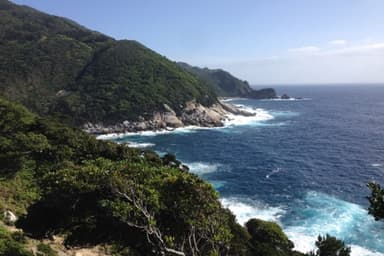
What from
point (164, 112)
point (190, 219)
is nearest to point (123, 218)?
point (190, 219)

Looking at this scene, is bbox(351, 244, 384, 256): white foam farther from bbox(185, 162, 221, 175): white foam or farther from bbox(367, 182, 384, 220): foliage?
bbox(185, 162, 221, 175): white foam

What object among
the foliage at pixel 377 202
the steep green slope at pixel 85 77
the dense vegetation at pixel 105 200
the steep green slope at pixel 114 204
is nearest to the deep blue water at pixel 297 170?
the dense vegetation at pixel 105 200

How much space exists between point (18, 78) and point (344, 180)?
127m

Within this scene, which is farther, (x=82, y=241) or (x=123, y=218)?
(x=82, y=241)

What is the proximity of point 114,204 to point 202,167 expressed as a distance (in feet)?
175

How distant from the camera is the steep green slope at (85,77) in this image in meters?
118

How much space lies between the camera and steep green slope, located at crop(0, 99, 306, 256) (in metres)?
16.5

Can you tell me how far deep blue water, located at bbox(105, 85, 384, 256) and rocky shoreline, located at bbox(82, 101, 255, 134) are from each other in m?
8.30

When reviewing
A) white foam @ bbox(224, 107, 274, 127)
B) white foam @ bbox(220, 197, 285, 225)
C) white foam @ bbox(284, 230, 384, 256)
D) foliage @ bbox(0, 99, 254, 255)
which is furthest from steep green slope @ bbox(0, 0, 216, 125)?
white foam @ bbox(284, 230, 384, 256)

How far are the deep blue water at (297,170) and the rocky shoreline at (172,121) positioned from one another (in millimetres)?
8299

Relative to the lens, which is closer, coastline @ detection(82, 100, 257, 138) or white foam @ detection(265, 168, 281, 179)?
white foam @ detection(265, 168, 281, 179)

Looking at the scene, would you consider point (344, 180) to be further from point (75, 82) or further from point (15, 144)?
point (75, 82)

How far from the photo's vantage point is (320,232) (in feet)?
136

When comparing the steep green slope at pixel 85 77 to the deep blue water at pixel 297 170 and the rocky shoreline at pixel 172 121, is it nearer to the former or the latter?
the rocky shoreline at pixel 172 121
